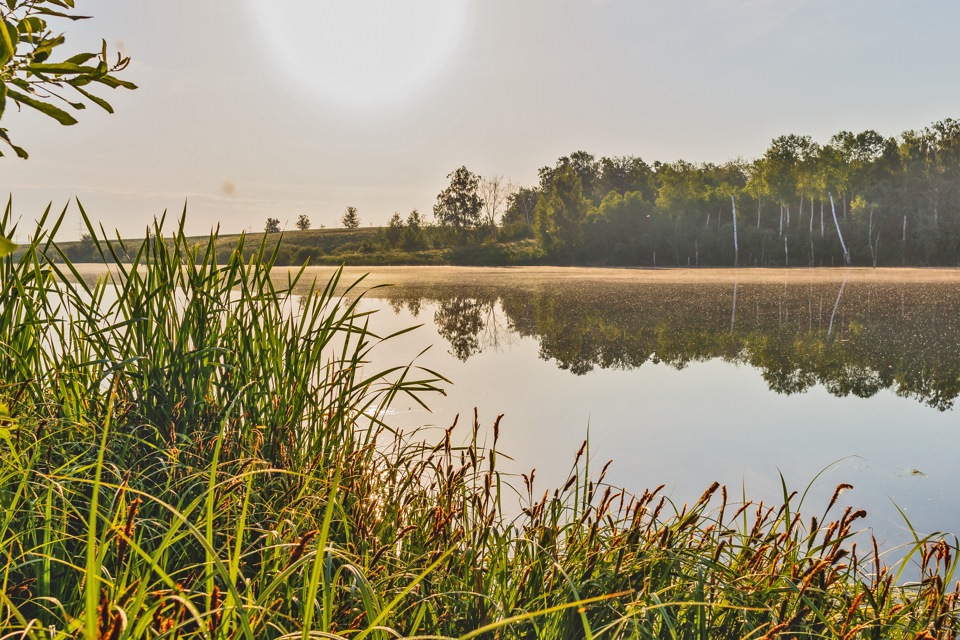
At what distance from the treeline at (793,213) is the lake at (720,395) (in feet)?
77.2

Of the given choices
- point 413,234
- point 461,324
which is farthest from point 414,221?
point 461,324

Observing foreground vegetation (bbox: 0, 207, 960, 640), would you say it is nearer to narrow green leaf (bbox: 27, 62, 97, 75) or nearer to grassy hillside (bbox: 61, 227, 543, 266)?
narrow green leaf (bbox: 27, 62, 97, 75)

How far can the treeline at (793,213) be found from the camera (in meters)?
→ 33.1

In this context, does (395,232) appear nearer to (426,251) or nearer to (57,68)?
(426,251)

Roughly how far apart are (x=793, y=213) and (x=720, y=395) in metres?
37.2

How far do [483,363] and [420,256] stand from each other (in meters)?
31.7

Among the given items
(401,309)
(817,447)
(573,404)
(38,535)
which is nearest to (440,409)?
(573,404)

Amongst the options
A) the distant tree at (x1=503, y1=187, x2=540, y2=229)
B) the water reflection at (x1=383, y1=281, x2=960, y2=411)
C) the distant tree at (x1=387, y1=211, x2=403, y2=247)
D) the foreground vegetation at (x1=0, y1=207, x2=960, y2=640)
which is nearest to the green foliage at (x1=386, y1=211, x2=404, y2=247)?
the distant tree at (x1=387, y1=211, x2=403, y2=247)

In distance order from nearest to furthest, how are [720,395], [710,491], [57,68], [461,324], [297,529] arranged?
[57,68]
[710,491]
[297,529]
[720,395]
[461,324]

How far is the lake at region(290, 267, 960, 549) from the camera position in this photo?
140 inches

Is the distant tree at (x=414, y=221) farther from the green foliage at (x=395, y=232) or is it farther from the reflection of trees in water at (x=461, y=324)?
the reflection of trees in water at (x=461, y=324)

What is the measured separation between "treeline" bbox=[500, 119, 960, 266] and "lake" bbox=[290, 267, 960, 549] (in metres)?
23.5

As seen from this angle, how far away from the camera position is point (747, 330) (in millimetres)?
9195

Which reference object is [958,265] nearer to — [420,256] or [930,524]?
[420,256]
